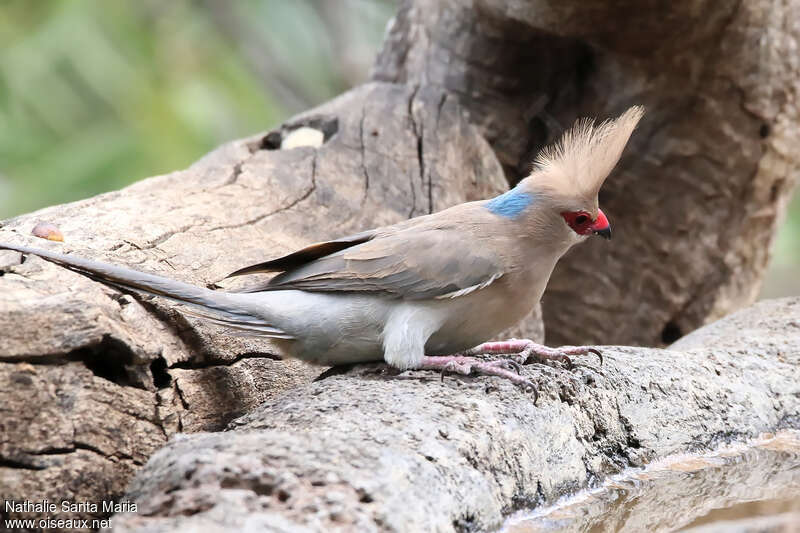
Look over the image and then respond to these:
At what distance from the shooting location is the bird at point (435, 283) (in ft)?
11.2

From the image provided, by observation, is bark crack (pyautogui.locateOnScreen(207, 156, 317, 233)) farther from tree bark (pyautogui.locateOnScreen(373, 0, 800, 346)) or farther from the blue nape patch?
tree bark (pyautogui.locateOnScreen(373, 0, 800, 346))

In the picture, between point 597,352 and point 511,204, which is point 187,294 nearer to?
point 511,204

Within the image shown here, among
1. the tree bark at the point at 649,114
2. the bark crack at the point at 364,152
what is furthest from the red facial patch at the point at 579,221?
the tree bark at the point at 649,114

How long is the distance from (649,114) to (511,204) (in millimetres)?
2585

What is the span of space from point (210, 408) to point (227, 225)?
3.87 feet

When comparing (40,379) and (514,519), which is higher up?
(40,379)

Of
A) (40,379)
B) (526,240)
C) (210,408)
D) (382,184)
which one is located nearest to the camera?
(40,379)

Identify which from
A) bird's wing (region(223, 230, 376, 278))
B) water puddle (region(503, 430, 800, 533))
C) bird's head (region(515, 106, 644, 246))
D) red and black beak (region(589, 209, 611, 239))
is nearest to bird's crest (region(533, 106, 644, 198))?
bird's head (region(515, 106, 644, 246))

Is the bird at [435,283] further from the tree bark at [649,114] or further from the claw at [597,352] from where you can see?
the tree bark at [649,114]

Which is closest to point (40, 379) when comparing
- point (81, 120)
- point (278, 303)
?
point (278, 303)

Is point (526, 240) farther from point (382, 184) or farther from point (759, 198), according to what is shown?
point (759, 198)

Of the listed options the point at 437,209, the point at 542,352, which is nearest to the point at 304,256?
the point at 542,352

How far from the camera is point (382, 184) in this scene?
17.0 ft

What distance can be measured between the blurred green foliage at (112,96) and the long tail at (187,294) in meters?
5.46
